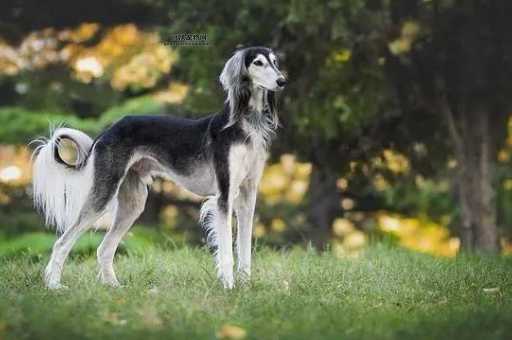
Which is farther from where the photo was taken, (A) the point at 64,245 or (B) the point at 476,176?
(B) the point at 476,176

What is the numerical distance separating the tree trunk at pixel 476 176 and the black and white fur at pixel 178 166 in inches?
302

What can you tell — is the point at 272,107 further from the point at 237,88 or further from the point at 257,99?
the point at 237,88

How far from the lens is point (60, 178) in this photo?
8.90 meters

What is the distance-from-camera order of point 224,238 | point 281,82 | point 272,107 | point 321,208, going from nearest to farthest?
point 281,82 < point 224,238 < point 272,107 < point 321,208

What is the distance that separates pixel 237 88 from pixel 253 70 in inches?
8.0

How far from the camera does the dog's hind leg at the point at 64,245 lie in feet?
27.9

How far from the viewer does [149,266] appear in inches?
393

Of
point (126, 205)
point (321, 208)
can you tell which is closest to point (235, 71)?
point (126, 205)

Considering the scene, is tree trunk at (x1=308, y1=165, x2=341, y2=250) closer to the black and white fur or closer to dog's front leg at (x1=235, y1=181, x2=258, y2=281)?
the black and white fur

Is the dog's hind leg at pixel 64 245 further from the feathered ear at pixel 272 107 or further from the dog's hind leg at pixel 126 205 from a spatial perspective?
the feathered ear at pixel 272 107

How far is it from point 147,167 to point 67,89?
38.6 ft

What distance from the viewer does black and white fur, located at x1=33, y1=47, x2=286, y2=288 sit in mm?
8188

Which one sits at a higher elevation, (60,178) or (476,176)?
(60,178)

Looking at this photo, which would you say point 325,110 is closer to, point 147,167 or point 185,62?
point 185,62
